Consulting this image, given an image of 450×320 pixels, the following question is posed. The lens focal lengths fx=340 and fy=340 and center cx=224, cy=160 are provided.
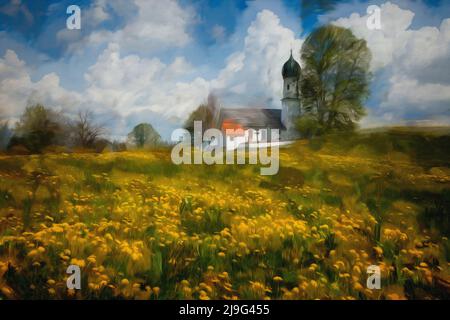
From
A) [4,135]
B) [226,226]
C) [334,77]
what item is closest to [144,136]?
[226,226]

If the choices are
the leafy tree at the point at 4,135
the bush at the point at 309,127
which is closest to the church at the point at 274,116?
the bush at the point at 309,127

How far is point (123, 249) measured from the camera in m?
3.51

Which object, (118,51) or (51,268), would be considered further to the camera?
(118,51)

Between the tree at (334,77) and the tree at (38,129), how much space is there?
319cm

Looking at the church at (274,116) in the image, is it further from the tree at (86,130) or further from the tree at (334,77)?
the tree at (86,130)

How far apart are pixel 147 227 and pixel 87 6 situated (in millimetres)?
2824

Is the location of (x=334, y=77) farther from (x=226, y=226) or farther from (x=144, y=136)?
(x=144, y=136)

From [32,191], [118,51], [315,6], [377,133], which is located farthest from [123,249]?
[315,6]

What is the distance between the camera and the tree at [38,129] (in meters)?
4.34
